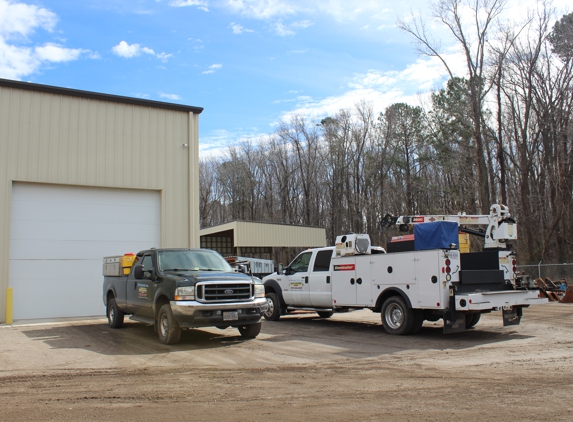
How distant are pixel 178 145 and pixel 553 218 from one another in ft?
83.6

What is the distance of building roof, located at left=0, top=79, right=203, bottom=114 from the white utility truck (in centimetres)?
793

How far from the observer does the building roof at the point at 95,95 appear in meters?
16.1

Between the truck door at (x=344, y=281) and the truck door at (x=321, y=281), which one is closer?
the truck door at (x=344, y=281)

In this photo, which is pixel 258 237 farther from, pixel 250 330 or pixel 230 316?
pixel 230 316

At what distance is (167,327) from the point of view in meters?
10.8

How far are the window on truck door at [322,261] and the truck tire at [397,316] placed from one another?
8.11 feet

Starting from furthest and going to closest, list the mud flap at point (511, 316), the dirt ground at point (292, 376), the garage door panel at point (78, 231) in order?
the garage door panel at point (78, 231), the mud flap at point (511, 316), the dirt ground at point (292, 376)

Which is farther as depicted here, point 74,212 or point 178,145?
point 178,145

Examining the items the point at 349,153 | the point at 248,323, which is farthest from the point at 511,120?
the point at 248,323

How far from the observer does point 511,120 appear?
36844 mm

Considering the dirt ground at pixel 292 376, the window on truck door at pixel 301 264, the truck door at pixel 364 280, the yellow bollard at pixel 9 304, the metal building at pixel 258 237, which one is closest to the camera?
the dirt ground at pixel 292 376

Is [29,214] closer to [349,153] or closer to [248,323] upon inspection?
[248,323]

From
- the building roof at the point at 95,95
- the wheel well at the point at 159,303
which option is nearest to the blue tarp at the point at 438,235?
the wheel well at the point at 159,303

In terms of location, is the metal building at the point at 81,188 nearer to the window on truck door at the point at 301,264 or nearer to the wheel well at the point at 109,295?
the wheel well at the point at 109,295
